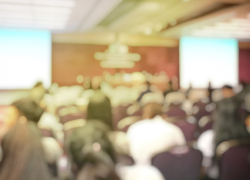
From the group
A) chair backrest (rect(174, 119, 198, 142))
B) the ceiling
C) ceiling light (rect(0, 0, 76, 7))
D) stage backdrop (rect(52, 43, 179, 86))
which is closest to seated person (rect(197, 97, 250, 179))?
chair backrest (rect(174, 119, 198, 142))

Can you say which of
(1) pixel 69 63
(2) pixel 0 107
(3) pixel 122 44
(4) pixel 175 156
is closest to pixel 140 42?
(3) pixel 122 44

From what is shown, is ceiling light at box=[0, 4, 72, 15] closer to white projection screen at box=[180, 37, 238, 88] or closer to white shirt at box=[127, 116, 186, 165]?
white shirt at box=[127, 116, 186, 165]

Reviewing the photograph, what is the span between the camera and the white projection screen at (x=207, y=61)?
44.8 feet

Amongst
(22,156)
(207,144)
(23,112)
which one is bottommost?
(207,144)

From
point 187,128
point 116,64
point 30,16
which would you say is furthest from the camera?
point 116,64

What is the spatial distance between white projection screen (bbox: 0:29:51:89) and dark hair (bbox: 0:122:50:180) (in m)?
9.70

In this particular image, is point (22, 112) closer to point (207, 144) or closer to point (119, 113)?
point (207, 144)

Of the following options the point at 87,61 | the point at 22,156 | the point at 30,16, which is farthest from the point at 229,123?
the point at 87,61

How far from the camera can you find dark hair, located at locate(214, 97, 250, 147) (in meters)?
3.55

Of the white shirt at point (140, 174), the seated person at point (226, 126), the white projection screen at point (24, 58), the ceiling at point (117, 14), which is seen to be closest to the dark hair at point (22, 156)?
the white shirt at point (140, 174)

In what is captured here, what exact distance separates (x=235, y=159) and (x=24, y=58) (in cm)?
1039

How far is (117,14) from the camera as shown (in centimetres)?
980

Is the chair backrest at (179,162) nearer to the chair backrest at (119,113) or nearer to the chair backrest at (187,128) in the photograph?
the chair backrest at (187,128)

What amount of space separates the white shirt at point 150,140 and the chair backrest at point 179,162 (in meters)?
0.51
